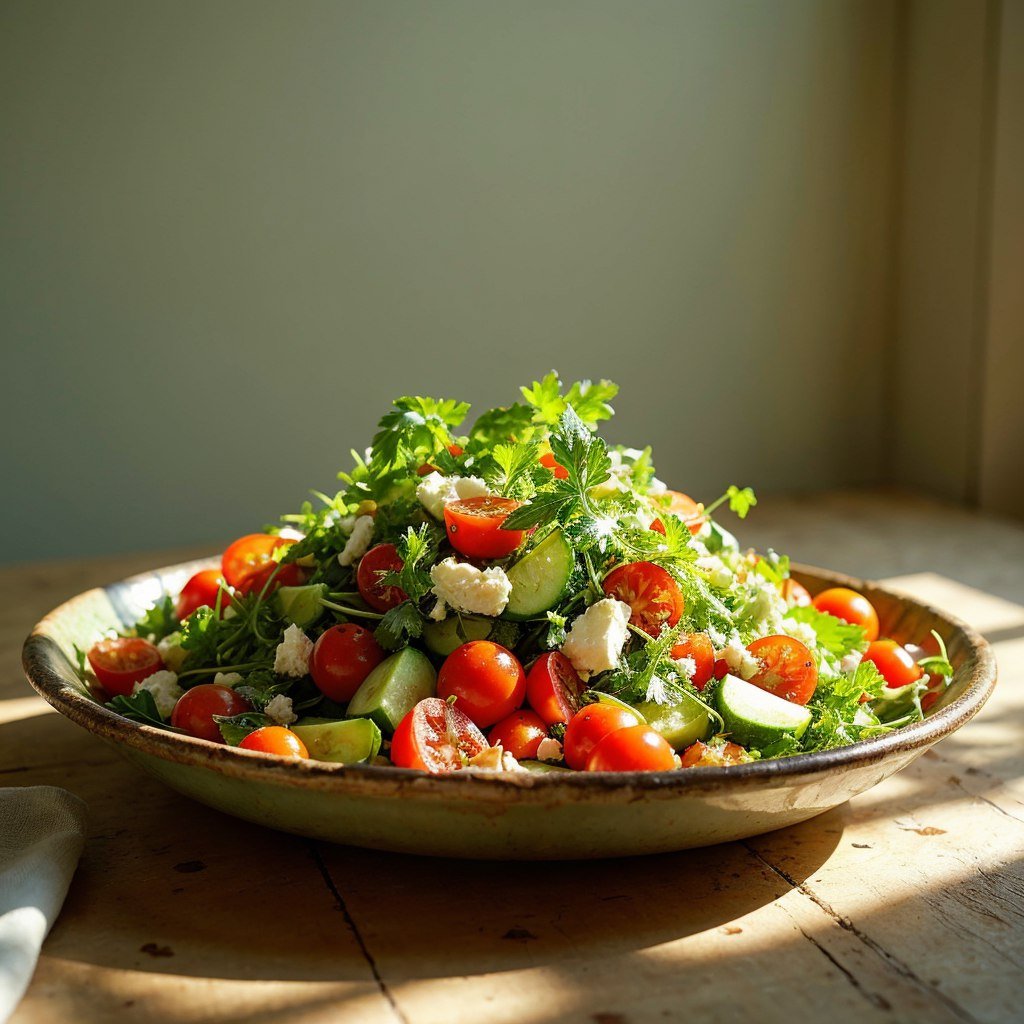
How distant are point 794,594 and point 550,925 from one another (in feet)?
2.55

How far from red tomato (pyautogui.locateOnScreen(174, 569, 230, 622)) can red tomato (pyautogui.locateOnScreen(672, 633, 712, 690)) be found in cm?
70

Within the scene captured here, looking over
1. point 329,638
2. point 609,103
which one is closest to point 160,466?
point 609,103

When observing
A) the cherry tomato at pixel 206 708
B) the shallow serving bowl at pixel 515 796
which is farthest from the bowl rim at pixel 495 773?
the cherry tomato at pixel 206 708

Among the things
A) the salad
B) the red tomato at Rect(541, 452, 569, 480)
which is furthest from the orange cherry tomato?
the red tomato at Rect(541, 452, 569, 480)

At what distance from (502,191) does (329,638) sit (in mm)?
2894

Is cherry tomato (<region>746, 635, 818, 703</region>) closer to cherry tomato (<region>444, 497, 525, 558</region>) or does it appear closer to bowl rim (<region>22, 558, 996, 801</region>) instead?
bowl rim (<region>22, 558, 996, 801</region>)

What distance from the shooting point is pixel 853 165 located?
4516mm

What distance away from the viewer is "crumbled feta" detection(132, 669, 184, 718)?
1624 mm

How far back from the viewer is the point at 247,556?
1.85 metres

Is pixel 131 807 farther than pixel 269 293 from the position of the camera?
No

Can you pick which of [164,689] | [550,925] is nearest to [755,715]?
[550,925]

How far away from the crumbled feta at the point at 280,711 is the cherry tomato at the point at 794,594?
75 centimetres

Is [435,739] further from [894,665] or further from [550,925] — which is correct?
[894,665]

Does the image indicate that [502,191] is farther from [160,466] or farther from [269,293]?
[160,466]
